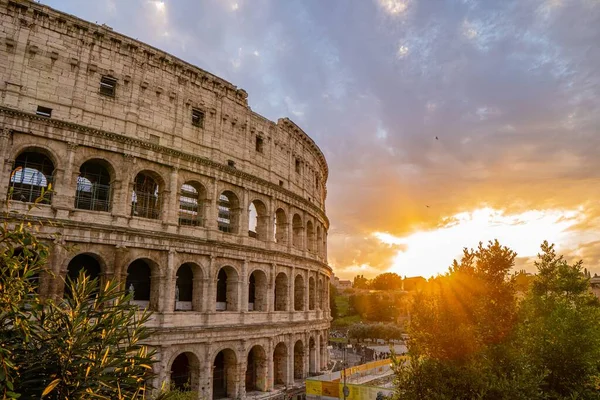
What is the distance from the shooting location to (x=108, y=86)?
2394 centimetres

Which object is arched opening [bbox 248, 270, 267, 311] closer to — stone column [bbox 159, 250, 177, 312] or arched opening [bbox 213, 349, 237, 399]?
arched opening [bbox 213, 349, 237, 399]

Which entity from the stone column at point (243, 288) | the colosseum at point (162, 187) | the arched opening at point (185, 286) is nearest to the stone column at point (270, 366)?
the colosseum at point (162, 187)

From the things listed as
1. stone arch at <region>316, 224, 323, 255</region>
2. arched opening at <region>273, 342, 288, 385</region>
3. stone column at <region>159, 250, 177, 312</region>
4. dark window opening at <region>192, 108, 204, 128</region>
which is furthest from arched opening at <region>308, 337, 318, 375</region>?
dark window opening at <region>192, 108, 204, 128</region>

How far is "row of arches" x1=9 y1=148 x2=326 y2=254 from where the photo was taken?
71.6 ft

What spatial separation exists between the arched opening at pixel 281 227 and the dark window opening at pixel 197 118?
906 centimetres

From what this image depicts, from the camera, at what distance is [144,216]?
25156 mm

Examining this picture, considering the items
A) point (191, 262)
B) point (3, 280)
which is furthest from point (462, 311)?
point (191, 262)

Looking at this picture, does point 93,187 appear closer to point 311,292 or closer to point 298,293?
point 298,293

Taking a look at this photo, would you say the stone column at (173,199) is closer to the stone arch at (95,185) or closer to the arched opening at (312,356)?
the stone arch at (95,185)

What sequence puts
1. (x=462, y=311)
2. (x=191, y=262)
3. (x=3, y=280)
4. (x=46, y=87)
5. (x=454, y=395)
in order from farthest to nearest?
(x=191, y=262) < (x=46, y=87) < (x=462, y=311) < (x=454, y=395) < (x=3, y=280)

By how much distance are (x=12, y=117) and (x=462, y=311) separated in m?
21.8

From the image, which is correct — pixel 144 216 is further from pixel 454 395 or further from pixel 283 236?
pixel 454 395

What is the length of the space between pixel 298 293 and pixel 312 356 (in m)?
5.53

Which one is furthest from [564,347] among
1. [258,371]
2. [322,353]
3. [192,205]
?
[192,205]
